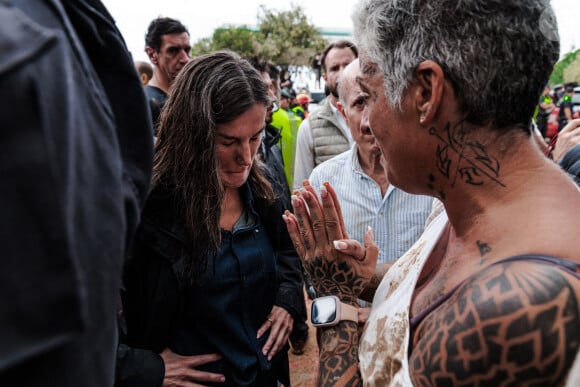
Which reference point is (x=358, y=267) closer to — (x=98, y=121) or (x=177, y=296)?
(x=177, y=296)

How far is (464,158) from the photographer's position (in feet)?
3.91

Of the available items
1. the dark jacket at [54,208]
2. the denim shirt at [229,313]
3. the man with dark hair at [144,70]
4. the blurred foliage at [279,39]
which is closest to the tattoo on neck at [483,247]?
the dark jacket at [54,208]

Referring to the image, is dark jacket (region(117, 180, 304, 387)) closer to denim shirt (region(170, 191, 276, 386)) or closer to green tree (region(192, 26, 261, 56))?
denim shirt (region(170, 191, 276, 386))

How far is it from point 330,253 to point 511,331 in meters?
0.77

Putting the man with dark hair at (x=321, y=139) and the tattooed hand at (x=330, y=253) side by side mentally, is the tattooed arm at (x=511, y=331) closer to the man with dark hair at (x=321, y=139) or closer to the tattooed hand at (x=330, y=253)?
the tattooed hand at (x=330, y=253)

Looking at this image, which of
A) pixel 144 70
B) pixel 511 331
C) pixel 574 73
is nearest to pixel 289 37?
pixel 574 73

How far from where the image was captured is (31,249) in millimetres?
428

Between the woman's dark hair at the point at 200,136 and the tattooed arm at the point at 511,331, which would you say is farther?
the woman's dark hair at the point at 200,136

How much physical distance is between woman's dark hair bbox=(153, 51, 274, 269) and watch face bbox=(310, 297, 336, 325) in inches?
22.7

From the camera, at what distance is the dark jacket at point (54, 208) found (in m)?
0.42

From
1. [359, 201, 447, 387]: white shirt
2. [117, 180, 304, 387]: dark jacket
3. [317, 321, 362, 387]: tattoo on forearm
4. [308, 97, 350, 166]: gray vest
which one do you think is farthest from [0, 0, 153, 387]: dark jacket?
[308, 97, 350, 166]: gray vest

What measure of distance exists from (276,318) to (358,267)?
0.74m

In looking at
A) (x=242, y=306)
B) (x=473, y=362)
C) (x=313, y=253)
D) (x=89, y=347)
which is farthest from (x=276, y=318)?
(x=89, y=347)

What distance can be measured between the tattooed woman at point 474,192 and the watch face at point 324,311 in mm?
Result: 177
